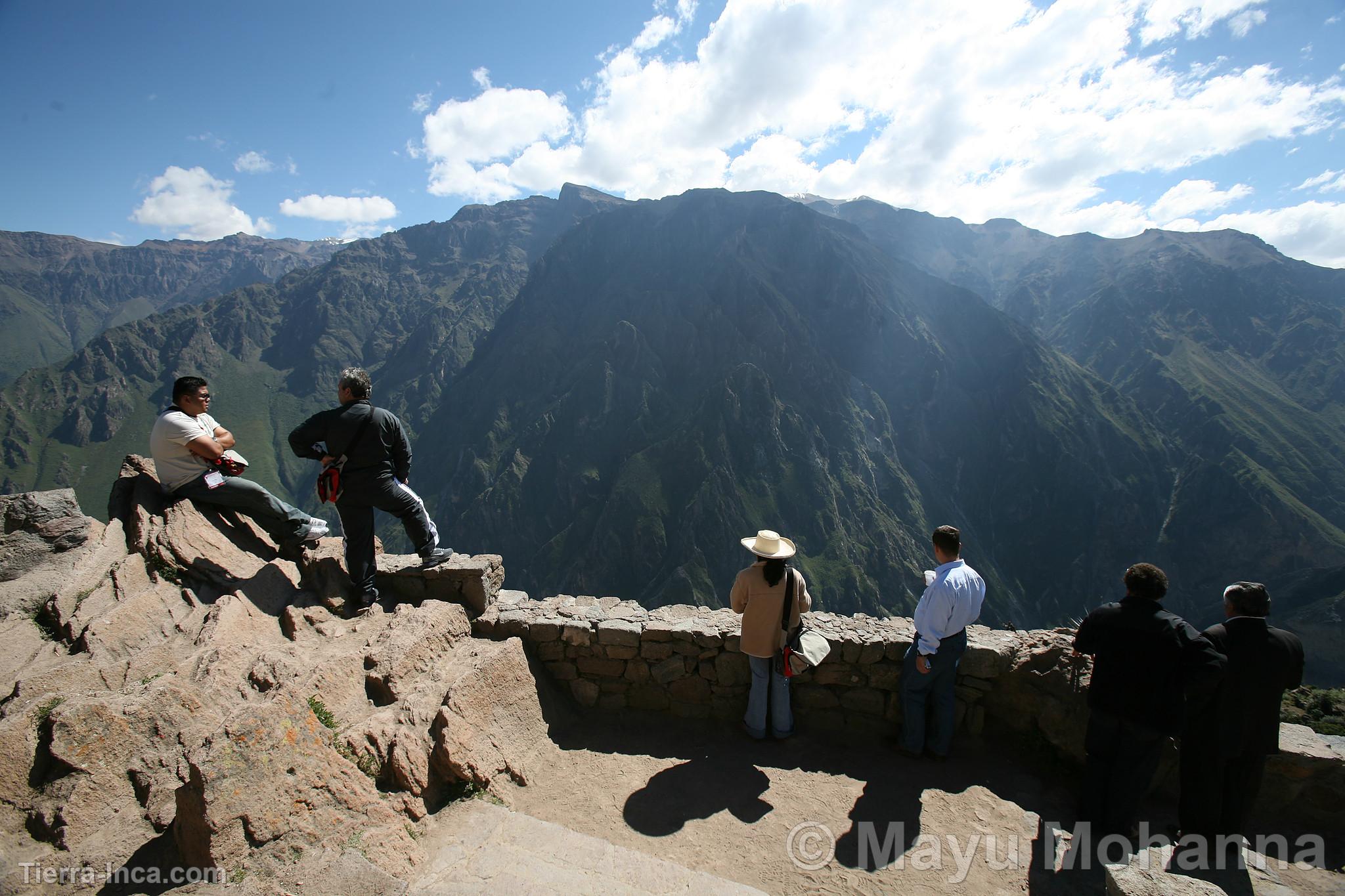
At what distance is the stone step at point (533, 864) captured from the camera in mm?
4262

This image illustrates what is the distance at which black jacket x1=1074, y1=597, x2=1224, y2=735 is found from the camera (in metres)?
5.51

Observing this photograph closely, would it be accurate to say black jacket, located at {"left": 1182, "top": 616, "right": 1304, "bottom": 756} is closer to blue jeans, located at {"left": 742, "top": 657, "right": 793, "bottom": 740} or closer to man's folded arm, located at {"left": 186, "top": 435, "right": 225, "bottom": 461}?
blue jeans, located at {"left": 742, "top": 657, "right": 793, "bottom": 740}

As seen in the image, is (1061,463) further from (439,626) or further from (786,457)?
(439,626)

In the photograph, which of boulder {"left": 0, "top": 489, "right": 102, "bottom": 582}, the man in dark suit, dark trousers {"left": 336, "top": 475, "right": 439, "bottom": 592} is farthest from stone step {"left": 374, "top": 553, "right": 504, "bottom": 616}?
the man in dark suit

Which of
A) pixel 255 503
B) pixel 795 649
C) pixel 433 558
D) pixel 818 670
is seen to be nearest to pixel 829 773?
pixel 818 670

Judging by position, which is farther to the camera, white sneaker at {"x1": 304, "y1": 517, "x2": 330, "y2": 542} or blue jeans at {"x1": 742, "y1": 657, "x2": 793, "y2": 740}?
white sneaker at {"x1": 304, "y1": 517, "x2": 330, "y2": 542}

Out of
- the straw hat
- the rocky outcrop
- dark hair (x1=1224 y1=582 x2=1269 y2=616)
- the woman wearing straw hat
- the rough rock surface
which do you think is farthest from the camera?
the woman wearing straw hat

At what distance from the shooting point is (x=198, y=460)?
7598 mm

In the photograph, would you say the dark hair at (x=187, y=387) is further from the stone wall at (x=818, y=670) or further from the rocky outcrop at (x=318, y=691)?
the stone wall at (x=818, y=670)

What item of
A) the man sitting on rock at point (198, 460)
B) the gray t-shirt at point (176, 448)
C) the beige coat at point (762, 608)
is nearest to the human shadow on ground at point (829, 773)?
the beige coat at point (762, 608)

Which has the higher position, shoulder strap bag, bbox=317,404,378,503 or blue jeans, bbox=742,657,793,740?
shoulder strap bag, bbox=317,404,378,503

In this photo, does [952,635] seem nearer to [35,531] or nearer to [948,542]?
[948,542]

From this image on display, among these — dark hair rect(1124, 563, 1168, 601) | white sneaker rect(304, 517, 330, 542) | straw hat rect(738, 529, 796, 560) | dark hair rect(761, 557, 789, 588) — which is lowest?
white sneaker rect(304, 517, 330, 542)

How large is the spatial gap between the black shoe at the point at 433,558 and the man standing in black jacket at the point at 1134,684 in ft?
25.9
